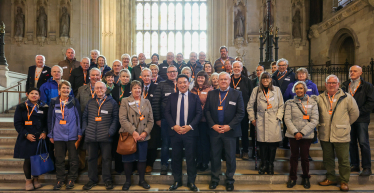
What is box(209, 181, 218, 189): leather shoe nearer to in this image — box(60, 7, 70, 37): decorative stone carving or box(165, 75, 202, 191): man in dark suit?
box(165, 75, 202, 191): man in dark suit

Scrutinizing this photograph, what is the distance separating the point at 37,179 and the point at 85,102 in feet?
5.12

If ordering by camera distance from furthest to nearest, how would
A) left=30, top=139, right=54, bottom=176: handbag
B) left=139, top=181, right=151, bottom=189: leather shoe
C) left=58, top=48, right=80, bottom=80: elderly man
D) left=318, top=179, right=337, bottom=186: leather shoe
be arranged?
left=58, top=48, right=80, bottom=80: elderly man, left=318, top=179, right=337, bottom=186: leather shoe, left=139, top=181, right=151, bottom=189: leather shoe, left=30, top=139, right=54, bottom=176: handbag

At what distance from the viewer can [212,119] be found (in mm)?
4301

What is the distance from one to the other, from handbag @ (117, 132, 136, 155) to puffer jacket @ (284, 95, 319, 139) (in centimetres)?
262

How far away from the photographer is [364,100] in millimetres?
4621

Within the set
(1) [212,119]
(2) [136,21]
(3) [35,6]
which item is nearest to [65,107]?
(1) [212,119]

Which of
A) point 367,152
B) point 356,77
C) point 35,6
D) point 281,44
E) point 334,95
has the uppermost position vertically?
point 35,6

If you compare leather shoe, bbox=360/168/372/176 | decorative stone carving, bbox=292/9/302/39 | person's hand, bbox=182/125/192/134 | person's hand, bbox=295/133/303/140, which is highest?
decorative stone carving, bbox=292/9/302/39

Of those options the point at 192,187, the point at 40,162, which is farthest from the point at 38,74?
the point at 192,187

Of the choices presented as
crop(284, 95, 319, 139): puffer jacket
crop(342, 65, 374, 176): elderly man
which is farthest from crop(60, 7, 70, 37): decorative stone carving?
crop(342, 65, 374, 176): elderly man

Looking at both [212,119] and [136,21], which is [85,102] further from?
[136,21]

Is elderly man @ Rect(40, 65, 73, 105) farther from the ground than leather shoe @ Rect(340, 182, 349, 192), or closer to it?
farther from the ground

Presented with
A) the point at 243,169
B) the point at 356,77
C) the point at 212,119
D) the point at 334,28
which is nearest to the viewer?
the point at 212,119

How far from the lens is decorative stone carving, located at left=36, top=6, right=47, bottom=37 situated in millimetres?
14821
